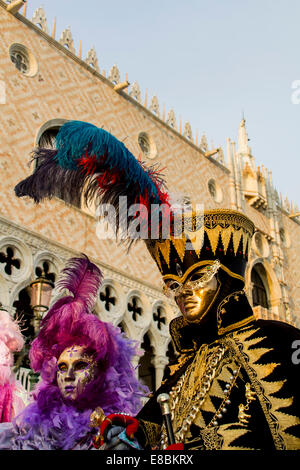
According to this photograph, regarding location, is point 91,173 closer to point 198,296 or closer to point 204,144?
point 198,296

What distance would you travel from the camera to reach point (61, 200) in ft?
19.4

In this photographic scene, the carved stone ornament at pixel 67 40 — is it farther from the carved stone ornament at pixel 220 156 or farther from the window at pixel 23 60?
the carved stone ornament at pixel 220 156

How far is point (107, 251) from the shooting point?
281 inches

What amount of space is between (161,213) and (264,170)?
34.6ft

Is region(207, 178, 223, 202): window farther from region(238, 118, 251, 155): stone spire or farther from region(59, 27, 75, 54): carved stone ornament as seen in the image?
region(59, 27, 75, 54): carved stone ornament

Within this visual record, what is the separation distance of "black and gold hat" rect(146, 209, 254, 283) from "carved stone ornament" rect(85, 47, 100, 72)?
644cm

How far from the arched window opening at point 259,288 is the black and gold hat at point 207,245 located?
868cm

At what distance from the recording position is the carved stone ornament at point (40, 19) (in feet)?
23.9

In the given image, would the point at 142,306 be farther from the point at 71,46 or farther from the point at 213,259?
the point at 213,259

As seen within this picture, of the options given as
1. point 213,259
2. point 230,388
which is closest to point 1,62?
point 213,259

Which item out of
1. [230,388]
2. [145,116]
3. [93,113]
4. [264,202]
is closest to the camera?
[230,388]

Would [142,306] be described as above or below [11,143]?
below

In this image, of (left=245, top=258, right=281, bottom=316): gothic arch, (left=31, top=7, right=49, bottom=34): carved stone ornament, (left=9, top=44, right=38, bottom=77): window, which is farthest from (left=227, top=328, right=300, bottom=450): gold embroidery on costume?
(left=245, top=258, right=281, bottom=316): gothic arch

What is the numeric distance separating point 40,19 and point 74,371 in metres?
6.32
